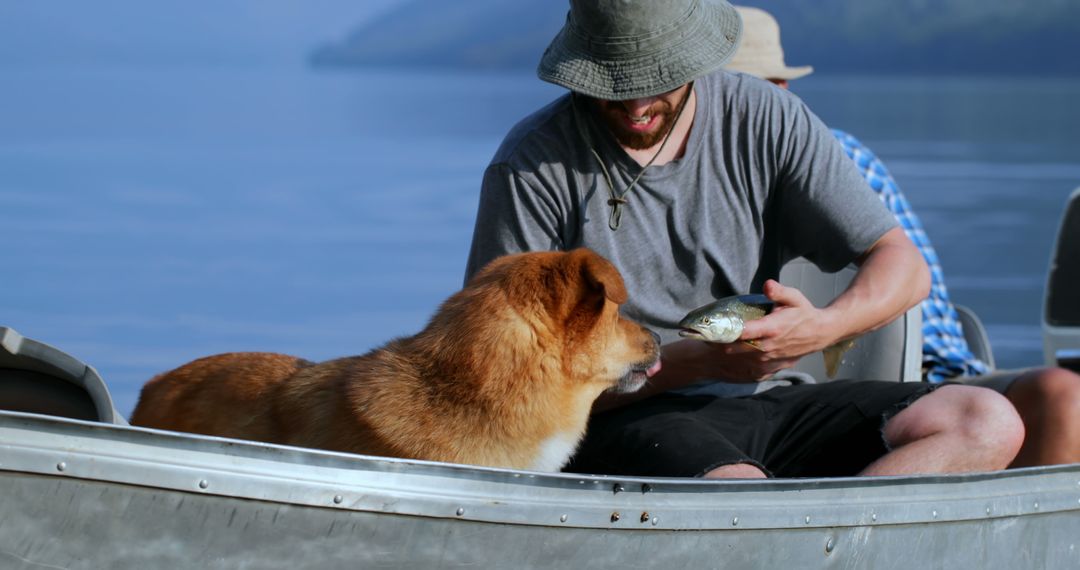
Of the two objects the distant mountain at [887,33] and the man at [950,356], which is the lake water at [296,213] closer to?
the man at [950,356]

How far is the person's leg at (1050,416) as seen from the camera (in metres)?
3.47

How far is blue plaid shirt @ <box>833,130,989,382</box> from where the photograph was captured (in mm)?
5070

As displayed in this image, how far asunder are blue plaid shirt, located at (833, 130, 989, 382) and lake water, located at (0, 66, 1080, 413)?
10.4ft

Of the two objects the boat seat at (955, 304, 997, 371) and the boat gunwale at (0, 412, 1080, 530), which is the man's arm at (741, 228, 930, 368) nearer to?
the boat gunwale at (0, 412, 1080, 530)

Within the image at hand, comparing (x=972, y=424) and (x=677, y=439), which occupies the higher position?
(x=677, y=439)

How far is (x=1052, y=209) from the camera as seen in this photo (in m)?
14.2

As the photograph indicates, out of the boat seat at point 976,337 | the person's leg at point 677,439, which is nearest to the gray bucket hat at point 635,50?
the person's leg at point 677,439

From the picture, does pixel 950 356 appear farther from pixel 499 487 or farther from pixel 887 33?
pixel 887 33

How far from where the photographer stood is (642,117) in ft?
11.7

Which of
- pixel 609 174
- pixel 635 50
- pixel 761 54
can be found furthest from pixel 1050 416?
pixel 761 54

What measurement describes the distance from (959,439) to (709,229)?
0.85 meters

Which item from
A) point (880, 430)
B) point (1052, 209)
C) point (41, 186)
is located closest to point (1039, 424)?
point (880, 430)

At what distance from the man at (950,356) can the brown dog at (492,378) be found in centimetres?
93

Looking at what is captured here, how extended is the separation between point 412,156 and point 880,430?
15283mm
